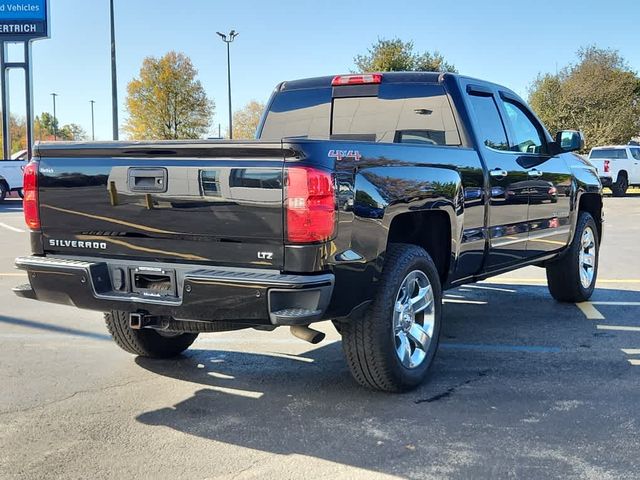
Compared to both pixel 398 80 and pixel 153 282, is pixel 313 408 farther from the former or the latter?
pixel 398 80

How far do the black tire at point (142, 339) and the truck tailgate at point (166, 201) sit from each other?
2.84 feet

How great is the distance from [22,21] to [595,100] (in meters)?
29.4

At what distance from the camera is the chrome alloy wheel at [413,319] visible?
4.26 metres

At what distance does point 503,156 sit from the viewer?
5438 mm

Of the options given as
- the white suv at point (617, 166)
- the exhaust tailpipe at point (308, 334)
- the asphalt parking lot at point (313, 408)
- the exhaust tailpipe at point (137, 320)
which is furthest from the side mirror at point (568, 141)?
the white suv at point (617, 166)

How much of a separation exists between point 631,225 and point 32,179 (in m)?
13.7

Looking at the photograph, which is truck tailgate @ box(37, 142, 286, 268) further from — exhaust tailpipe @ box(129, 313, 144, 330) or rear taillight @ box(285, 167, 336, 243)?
exhaust tailpipe @ box(129, 313, 144, 330)

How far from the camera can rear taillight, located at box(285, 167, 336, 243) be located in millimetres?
3463

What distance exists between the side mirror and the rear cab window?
4.55 feet

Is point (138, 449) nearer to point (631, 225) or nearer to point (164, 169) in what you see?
point (164, 169)

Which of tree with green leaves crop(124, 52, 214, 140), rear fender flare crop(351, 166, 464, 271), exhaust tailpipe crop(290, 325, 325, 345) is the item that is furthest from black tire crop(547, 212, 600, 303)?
tree with green leaves crop(124, 52, 214, 140)

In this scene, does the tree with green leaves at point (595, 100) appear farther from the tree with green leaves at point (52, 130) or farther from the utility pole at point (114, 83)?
the tree with green leaves at point (52, 130)

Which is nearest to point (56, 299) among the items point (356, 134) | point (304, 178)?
point (304, 178)

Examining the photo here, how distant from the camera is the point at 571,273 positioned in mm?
6805
